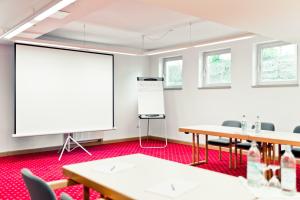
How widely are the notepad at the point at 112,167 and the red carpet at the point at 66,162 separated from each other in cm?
159

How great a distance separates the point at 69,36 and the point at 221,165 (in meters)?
4.48

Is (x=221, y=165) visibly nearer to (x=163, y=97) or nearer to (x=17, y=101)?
(x=163, y=97)

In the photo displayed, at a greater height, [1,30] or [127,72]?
[1,30]

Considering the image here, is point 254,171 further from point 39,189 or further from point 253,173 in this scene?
point 39,189

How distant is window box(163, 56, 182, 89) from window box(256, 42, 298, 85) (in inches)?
93.0

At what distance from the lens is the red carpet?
388 centimetres

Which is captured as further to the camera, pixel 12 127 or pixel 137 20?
pixel 12 127

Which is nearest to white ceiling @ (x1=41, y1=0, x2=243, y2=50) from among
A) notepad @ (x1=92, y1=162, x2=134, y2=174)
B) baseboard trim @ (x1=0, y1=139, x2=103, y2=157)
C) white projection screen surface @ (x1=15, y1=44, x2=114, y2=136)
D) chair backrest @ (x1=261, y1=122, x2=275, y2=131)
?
white projection screen surface @ (x1=15, y1=44, x2=114, y2=136)

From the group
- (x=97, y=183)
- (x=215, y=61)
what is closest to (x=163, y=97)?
(x=215, y=61)

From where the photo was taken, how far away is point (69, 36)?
21.3 ft

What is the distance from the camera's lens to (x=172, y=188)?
1659mm

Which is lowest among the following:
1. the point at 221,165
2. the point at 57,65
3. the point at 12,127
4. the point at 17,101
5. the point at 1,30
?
the point at 221,165

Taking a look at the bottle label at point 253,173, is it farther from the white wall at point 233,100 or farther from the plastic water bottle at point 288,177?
the white wall at point 233,100

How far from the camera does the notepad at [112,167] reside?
209 centimetres
